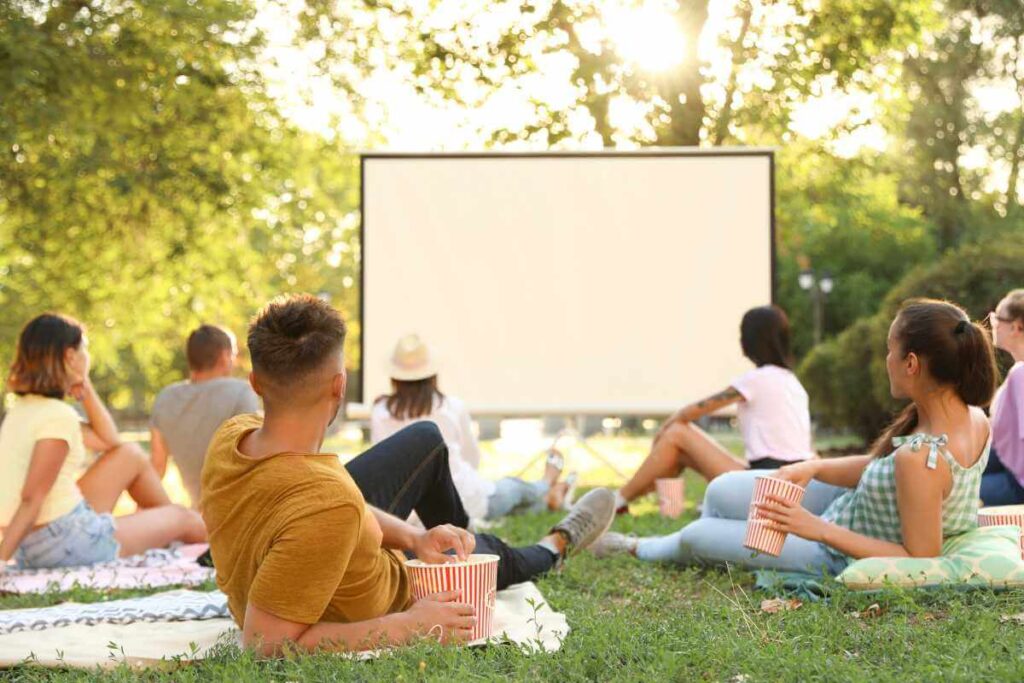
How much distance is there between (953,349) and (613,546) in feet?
6.05

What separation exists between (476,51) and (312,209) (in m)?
7.38

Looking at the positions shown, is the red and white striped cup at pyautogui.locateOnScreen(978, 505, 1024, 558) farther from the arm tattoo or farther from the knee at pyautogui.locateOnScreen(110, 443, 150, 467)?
the knee at pyautogui.locateOnScreen(110, 443, 150, 467)

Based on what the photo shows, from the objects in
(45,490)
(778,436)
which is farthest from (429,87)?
(45,490)

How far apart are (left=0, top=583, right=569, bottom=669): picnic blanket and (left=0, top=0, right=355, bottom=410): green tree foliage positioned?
18.5 ft

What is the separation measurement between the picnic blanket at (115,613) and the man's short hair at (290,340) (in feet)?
4.65

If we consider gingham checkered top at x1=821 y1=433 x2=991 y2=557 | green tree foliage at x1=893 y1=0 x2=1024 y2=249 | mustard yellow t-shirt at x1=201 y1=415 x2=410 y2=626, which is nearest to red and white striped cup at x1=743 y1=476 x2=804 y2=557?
gingham checkered top at x1=821 y1=433 x2=991 y2=557

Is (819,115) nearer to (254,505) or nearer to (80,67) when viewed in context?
(80,67)

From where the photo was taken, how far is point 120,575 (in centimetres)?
521

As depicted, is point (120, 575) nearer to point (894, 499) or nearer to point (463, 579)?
point (463, 579)

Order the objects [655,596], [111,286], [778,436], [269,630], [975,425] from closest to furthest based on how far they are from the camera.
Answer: [269,630] → [975,425] → [655,596] → [778,436] → [111,286]

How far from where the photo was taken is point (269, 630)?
9.83 feet

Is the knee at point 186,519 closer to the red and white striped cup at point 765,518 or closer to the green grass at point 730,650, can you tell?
the green grass at point 730,650

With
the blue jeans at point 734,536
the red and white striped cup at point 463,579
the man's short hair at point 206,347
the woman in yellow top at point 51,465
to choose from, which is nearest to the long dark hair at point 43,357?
the woman in yellow top at point 51,465

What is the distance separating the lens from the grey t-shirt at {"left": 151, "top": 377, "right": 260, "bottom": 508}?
601 cm
